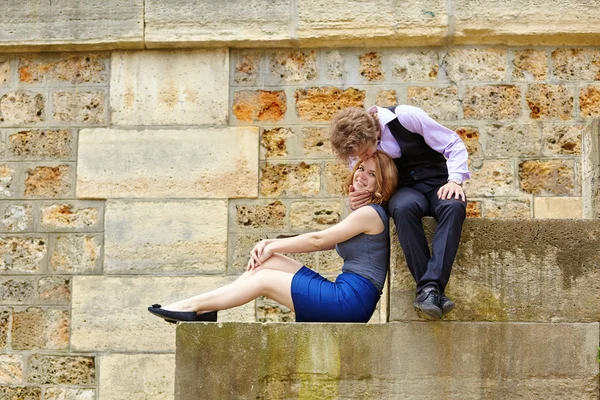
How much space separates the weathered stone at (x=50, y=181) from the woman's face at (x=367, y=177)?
236 centimetres

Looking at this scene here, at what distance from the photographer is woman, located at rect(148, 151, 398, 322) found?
13.4 feet

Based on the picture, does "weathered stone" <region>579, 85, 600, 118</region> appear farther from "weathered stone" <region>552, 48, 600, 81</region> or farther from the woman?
the woman

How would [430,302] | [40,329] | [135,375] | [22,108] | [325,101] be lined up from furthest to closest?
[22,108], [325,101], [40,329], [135,375], [430,302]

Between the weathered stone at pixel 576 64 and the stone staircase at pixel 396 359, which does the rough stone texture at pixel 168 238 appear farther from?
the weathered stone at pixel 576 64

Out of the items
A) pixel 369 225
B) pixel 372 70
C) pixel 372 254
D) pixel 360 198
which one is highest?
pixel 372 70

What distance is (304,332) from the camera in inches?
156

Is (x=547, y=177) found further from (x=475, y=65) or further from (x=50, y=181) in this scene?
(x=50, y=181)

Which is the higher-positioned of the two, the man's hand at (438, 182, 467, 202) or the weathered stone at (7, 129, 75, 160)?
the weathered stone at (7, 129, 75, 160)

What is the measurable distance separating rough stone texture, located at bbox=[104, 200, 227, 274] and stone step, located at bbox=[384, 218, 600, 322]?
1928 millimetres

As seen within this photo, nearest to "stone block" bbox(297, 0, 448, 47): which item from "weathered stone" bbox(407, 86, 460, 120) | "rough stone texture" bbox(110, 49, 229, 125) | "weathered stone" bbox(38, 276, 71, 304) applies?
"weathered stone" bbox(407, 86, 460, 120)

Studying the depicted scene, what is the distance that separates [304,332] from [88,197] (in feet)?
7.81

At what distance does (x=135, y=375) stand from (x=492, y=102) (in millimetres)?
2720

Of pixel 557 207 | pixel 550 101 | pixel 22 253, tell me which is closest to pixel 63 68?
pixel 22 253

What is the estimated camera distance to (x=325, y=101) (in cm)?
590
